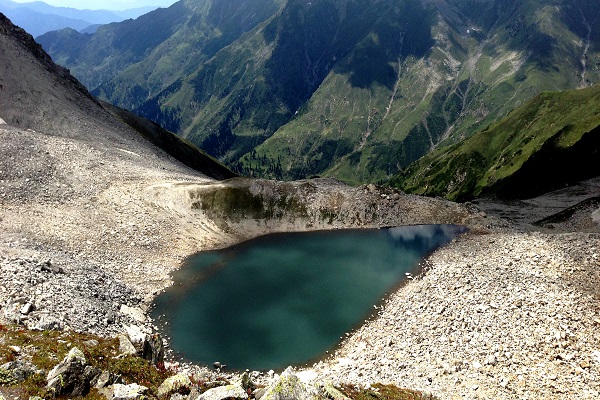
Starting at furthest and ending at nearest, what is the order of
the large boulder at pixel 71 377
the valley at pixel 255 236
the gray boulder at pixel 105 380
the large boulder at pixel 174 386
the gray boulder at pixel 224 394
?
the valley at pixel 255 236, the large boulder at pixel 174 386, the gray boulder at pixel 224 394, the gray boulder at pixel 105 380, the large boulder at pixel 71 377

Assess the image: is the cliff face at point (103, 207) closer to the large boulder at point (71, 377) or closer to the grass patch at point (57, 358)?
the grass patch at point (57, 358)

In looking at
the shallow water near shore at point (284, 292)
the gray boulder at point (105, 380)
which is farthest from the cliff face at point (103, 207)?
the gray boulder at point (105, 380)

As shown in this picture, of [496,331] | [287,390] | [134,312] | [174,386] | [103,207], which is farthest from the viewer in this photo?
[103,207]

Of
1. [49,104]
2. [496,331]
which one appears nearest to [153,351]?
[496,331]

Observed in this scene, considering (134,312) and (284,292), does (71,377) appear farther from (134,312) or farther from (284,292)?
(284,292)

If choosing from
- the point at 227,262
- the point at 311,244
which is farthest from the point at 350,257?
the point at 227,262

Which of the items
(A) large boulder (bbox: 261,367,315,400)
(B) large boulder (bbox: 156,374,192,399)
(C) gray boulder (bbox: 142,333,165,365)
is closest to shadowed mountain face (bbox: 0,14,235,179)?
(C) gray boulder (bbox: 142,333,165,365)
